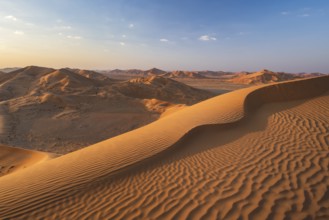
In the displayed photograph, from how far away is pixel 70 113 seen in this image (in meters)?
14.0

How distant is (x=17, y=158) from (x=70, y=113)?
20.2ft

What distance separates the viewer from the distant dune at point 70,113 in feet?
34.5

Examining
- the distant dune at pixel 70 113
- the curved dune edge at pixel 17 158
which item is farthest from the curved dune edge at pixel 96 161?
the distant dune at pixel 70 113

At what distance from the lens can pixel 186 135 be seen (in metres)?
6.41

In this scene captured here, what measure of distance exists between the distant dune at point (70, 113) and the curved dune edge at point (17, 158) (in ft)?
2.85

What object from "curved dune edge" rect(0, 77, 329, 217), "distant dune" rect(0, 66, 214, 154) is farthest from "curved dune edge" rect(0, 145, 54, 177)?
"curved dune edge" rect(0, 77, 329, 217)

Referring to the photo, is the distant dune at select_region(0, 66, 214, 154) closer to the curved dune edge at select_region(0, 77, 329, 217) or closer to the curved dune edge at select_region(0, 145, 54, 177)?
the curved dune edge at select_region(0, 145, 54, 177)

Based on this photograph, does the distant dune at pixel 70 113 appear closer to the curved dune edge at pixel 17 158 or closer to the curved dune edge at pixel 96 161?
the curved dune edge at pixel 17 158

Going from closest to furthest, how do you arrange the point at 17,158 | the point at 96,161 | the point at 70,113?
1. the point at 96,161
2. the point at 17,158
3. the point at 70,113

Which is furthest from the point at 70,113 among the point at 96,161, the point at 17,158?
the point at 96,161

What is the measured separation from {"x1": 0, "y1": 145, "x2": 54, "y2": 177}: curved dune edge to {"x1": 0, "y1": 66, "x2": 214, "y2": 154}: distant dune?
0.87 metres

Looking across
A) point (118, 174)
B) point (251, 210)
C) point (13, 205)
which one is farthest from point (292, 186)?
point (13, 205)

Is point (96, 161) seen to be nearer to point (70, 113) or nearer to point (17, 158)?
point (17, 158)

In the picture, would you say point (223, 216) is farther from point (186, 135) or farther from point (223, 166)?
point (186, 135)
